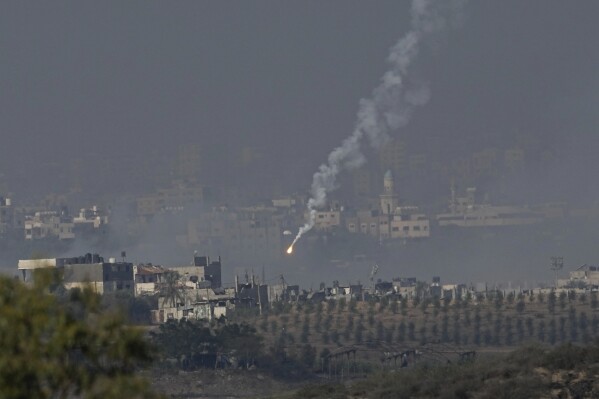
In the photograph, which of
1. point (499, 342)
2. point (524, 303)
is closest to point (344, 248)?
point (524, 303)

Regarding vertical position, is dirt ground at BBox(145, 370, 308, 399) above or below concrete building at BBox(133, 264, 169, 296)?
below

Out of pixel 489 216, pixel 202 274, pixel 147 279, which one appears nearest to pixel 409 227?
pixel 489 216

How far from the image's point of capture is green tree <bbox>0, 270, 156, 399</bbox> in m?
20.0

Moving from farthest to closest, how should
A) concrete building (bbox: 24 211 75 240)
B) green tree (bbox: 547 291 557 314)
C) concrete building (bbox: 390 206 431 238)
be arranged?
1. concrete building (bbox: 390 206 431 238)
2. concrete building (bbox: 24 211 75 240)
3. green tree (bbox: 547 291 557 314)

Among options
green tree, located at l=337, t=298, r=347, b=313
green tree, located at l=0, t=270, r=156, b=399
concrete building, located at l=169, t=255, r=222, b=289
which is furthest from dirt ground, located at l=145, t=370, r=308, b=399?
concrete building, located at l=169, t=255, r=222, b=289

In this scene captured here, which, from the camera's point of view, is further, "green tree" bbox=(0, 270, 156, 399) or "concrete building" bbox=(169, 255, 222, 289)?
"concrete building" bbox=(169, 255, 222, 289)

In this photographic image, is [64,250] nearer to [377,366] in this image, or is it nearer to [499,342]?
[499,342]

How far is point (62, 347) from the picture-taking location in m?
20.3

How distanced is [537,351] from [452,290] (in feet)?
285

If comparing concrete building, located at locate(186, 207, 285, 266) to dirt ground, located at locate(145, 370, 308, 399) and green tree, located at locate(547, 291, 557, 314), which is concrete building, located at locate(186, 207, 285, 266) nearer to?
green tree, located at locate(547, 291, 557, 314)

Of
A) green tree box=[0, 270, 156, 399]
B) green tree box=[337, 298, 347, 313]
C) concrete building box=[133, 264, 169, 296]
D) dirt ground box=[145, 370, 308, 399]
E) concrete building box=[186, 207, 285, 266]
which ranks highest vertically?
concrete building box=[186, 207, 285, 266]

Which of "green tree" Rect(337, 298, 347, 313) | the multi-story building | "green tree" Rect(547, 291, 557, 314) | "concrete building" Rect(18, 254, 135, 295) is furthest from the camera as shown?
the multi-story building

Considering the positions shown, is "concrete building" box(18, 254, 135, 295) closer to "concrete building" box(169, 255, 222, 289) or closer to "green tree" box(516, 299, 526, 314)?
"concrete building" box(169, 255, 222, 289)

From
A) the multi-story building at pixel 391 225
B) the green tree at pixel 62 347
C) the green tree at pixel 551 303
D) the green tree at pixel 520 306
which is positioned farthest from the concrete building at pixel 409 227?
the green tree at pixel 62 347
